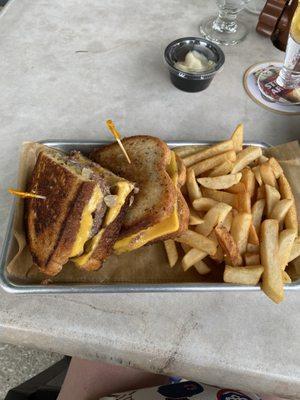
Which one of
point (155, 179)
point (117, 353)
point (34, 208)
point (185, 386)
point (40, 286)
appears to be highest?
point (155, 179)

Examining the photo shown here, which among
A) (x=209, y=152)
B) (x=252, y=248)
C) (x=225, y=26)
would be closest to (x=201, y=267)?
(x=252, y=248)

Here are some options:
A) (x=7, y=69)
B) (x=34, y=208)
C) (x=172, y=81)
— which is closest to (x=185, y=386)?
(x=34, y=208)

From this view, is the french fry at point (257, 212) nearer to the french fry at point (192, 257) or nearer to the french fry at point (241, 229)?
the french fry at point (241, 229)

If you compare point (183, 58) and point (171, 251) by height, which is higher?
point (183, 58)

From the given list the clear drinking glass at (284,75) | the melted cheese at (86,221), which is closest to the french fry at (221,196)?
the melted cheese at (86,221)

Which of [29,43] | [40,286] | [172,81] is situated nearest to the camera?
[40,286]

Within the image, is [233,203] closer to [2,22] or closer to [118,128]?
[118,128]

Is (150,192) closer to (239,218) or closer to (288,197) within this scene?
(239,218)
